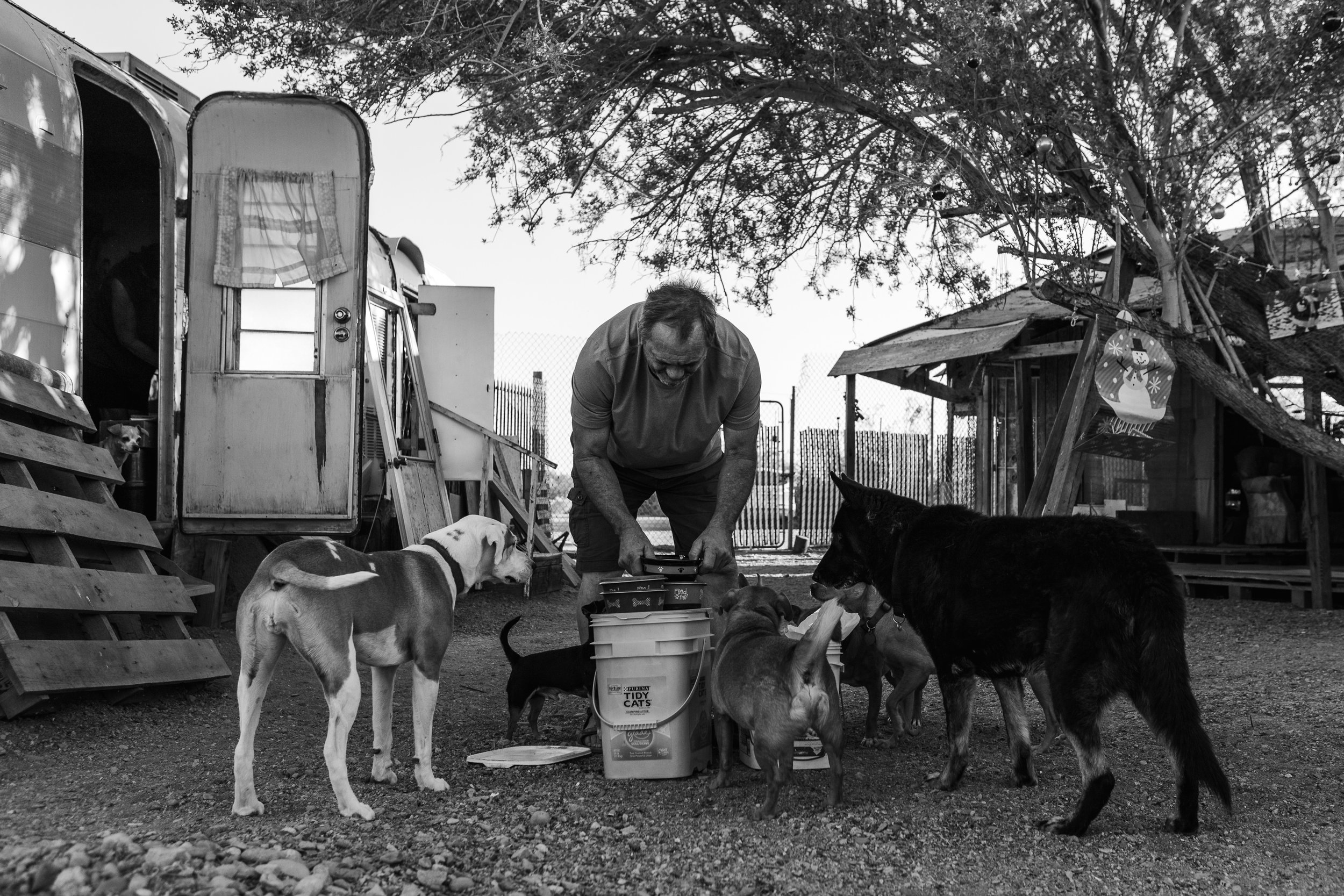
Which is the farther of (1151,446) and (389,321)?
(389,321)

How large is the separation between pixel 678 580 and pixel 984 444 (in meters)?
11.2

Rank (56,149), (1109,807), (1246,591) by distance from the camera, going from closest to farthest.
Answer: (1109,807) → (56,149) → (1246,591)

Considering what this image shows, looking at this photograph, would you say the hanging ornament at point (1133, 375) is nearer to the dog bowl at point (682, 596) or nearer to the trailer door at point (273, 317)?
the dog bowl at point (682, 596)

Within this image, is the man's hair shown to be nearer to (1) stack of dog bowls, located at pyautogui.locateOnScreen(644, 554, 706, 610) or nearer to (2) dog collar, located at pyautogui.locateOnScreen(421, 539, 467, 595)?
(1) stack of dog bowls, located at pyautogui.locateOnScreen(644, 554, 706, 610)

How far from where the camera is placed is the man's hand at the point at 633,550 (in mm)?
4582

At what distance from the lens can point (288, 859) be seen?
2.93 meters

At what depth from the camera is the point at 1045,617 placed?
3926 mm

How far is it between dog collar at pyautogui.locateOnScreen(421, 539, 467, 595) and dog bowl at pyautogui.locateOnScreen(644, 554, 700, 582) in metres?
0.84

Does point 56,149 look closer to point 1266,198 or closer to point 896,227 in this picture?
point 896,227

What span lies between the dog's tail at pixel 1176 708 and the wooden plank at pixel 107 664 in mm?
4608

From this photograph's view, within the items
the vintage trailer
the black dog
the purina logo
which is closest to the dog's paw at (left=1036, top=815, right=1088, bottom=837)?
the black dog

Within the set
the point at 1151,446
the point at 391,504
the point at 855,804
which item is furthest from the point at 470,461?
the point at 855,804

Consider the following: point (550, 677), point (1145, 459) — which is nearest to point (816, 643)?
point (550, 677)

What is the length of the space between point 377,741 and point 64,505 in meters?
2.68
